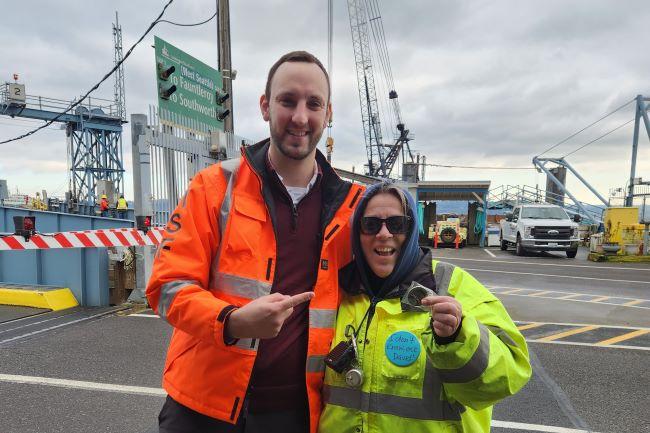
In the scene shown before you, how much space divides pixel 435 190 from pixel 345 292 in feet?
71.7

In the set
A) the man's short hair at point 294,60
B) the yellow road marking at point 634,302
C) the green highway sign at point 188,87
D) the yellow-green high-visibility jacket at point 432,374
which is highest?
the green highway sign at point 188,87

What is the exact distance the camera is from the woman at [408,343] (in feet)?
4.31

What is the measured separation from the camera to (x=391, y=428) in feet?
4.59

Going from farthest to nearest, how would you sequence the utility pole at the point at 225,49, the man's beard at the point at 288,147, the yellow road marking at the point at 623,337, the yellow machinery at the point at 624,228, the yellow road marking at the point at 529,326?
1. the yellow machinery at the point at 624,228
2. the utility pole at the point at 225,49
3. the yellow road marking at the point at 529,326
4. the yellow road marking at the point at 623,337
5. the man's beard at the point at 288,147

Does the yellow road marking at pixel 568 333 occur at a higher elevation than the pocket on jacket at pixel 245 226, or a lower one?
lower

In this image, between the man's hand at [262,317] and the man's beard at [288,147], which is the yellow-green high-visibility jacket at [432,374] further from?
the man's beard at [288,147]

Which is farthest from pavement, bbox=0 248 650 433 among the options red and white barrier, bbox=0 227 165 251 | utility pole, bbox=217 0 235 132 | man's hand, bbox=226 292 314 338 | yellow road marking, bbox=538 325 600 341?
utility pole, bbox=217 0 235 132

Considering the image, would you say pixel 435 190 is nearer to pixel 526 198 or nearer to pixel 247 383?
pixel 526 198

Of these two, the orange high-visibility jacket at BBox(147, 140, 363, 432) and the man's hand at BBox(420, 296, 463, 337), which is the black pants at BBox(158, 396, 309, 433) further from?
the man's hand at BBox(420, 296, 463, 337)

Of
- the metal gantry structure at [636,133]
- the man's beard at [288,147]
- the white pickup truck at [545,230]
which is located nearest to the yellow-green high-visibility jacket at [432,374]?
the man's beard at [288,147]

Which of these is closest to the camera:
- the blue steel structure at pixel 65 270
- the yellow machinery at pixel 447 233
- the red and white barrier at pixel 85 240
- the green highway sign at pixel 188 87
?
the red and white barrier at pixel 85 240

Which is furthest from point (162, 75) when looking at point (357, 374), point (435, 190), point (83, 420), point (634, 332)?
point (435, 190)

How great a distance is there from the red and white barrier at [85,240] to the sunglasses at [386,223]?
4687 mm

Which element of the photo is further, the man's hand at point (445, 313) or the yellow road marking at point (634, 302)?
the yellow road marking at point (634, 302)
